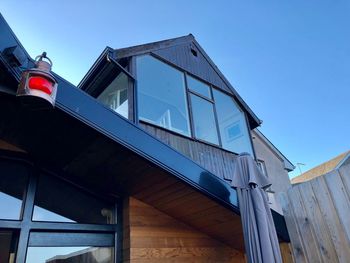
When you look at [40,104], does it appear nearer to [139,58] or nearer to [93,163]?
[93,163]

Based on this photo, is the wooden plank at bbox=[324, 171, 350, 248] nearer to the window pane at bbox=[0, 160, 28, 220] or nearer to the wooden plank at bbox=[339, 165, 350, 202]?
the wooden plank at bbox=[339, 165, 350, 202]

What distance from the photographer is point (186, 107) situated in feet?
16.5

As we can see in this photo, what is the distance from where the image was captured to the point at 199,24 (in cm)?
784

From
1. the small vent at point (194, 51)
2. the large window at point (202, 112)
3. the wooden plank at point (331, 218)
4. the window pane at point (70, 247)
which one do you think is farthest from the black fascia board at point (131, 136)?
the small vent at point (194, 51)

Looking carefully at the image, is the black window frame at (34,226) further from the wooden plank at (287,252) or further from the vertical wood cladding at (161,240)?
the wooden plank at (287,252)

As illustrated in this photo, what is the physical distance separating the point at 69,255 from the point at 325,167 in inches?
586

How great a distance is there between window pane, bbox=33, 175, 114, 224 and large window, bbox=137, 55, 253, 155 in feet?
5.01

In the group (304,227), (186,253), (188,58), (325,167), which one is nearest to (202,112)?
(188,58)

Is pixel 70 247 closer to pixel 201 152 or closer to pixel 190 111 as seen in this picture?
pixel 201 152

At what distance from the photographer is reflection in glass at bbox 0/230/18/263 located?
2283mm

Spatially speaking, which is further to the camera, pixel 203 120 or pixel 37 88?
pixel 203 120

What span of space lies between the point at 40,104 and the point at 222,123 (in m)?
4.41

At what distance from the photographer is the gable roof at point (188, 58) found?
4.87 meters

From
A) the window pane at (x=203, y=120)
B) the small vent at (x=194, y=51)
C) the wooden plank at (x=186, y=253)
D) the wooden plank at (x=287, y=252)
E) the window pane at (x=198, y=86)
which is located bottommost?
the wooden plank at (x=287, y=252)
